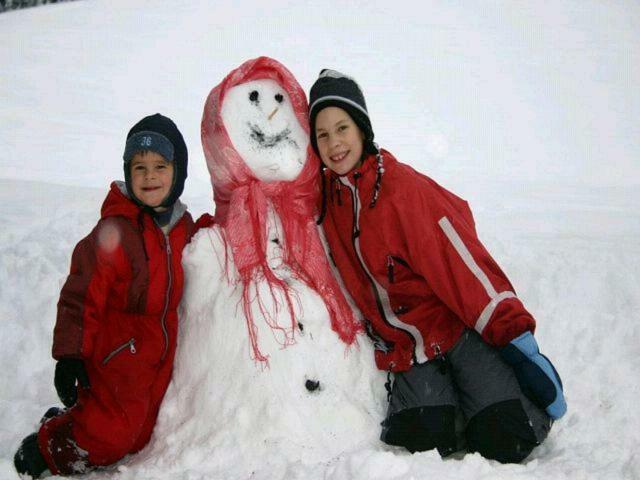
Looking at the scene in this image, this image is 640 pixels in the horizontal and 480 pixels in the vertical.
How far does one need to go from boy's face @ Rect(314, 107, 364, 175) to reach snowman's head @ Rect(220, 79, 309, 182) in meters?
0.10

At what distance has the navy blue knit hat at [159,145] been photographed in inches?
89.3

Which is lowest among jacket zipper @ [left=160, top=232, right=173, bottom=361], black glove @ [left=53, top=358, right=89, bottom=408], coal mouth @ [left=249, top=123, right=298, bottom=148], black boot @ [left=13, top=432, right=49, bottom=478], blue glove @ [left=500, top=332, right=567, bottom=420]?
black boot @ [left=13, top=432, right=49, bottom=478]

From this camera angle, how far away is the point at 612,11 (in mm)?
18500

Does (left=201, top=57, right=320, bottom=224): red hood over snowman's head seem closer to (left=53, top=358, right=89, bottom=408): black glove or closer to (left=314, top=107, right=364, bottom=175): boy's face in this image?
(left=314, top=107, right=364, bottom=175): boy's face

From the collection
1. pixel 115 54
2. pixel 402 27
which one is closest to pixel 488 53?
pixel 402 27

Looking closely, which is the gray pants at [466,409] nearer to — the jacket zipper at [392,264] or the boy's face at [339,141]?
the jacket zipper at [392,264]

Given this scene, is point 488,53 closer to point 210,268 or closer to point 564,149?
point 564,149

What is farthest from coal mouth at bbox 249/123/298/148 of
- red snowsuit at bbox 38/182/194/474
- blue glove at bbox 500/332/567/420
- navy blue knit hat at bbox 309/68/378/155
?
blue glove at bbox 500/332/567/420

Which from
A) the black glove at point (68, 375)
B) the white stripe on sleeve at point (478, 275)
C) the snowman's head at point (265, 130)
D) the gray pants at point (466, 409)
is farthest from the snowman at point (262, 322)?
the white stripe on sleeve at point (478, 275)

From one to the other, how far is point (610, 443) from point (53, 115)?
10.2 meters

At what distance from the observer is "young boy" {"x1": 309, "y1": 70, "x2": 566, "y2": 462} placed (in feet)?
6.89

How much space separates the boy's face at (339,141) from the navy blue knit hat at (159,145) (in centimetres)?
54

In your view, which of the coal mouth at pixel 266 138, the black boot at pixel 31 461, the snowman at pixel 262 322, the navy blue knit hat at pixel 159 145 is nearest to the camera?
the snowman at pixel 262 322

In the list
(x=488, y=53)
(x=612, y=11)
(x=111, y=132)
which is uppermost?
(x=612, y=11)
